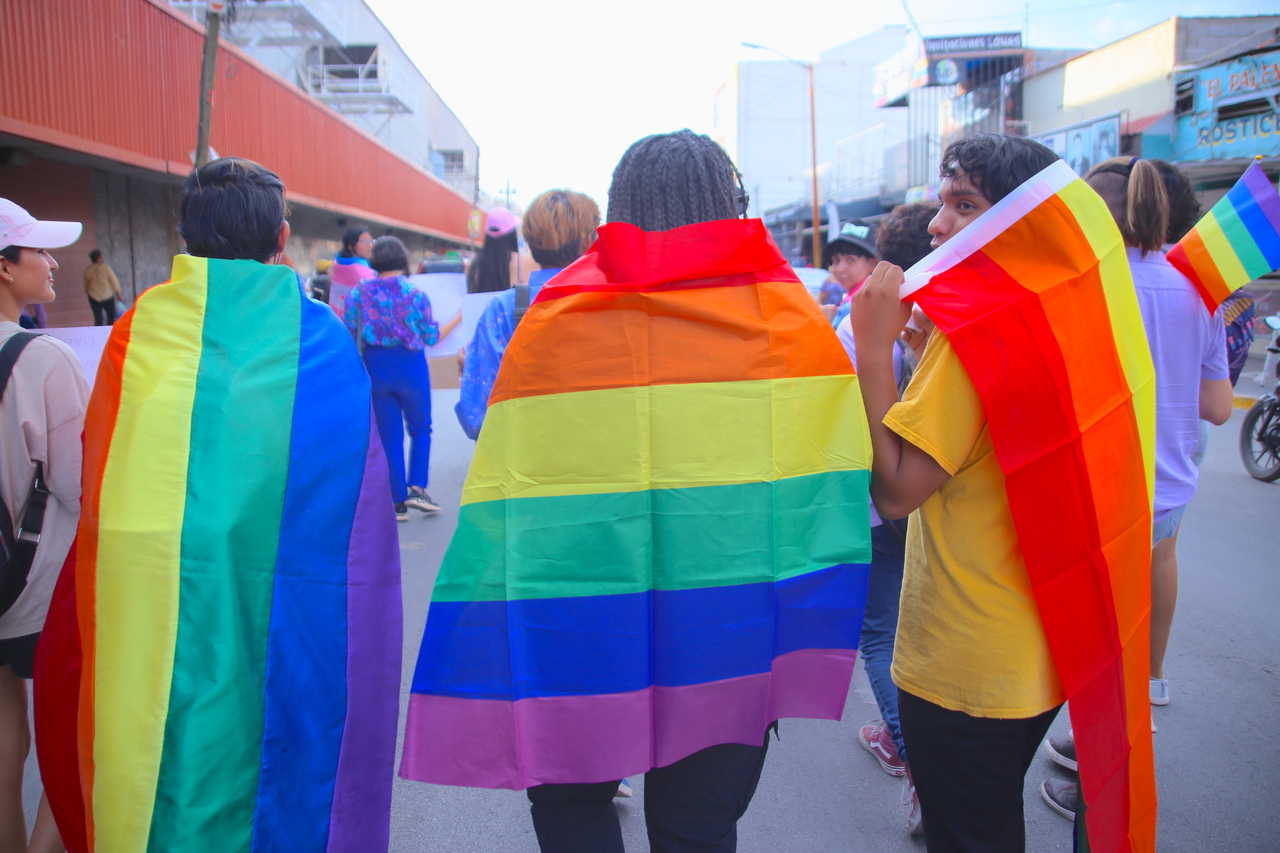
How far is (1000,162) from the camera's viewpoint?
1.63 metres

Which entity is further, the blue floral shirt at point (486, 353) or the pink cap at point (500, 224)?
the pink cap at point (500, 224)

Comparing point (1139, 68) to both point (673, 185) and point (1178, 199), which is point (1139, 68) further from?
point (673, 185)

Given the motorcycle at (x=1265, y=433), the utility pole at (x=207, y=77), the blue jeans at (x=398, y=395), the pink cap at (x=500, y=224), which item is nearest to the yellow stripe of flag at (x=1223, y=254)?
the pink cap at (x=500, y=224)

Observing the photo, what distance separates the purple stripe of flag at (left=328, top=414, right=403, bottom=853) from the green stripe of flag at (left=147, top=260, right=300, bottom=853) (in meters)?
0.17

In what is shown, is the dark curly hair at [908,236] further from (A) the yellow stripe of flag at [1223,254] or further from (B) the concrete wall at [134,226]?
(B) the concrete wall at [134,226]

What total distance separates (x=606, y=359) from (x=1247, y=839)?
8.52 feet

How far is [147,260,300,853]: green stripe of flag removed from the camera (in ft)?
5.25

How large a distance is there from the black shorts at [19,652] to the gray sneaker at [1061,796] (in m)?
3.01

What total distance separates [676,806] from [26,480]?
67.5 inches

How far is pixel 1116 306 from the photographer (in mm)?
1643

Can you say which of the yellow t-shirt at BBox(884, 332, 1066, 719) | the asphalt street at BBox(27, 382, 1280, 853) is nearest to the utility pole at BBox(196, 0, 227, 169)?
the asphalt street at BBox(27, 382, 1280, 853)

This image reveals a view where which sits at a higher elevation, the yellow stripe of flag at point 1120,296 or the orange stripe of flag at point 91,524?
the yellow stripe of flag at point 1120,296

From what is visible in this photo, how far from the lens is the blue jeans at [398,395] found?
5.65m

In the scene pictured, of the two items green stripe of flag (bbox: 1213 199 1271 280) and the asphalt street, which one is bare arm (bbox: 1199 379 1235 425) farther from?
the asphalt street
